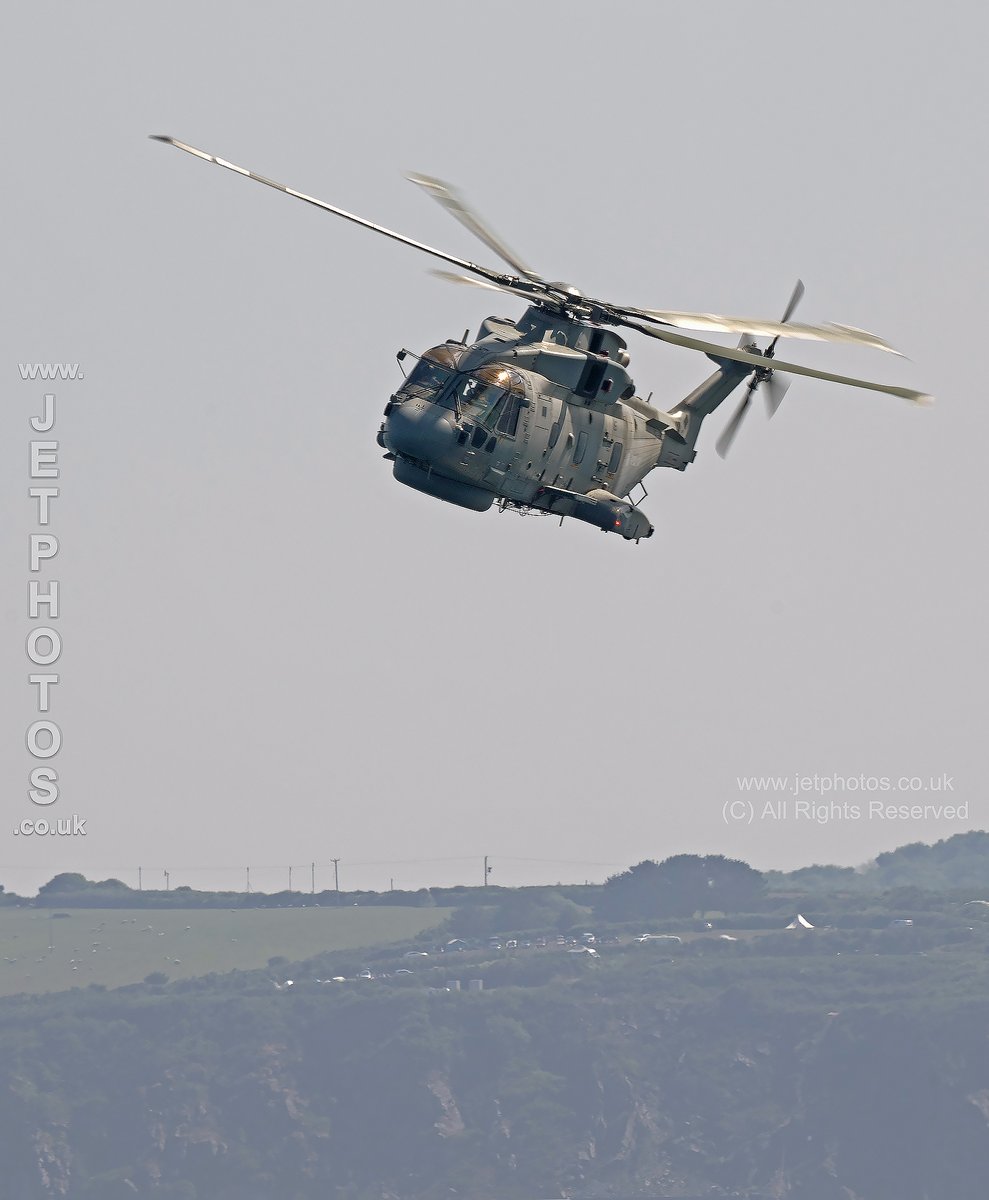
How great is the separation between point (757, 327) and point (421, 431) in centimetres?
1194

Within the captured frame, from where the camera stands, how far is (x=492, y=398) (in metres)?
73.8

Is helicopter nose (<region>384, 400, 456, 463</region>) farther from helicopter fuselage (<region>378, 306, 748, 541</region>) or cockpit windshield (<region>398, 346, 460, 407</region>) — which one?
cockpit windshield (<region>398, 346, 460, 407</region>)

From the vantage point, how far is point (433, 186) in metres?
78.2

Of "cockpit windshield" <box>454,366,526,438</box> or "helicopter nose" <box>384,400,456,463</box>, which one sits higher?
"cockpit windshield" <box>454,366,526,438</box>

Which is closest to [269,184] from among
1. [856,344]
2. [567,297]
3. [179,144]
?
[179,144]

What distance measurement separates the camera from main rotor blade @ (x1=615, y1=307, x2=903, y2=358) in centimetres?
7262

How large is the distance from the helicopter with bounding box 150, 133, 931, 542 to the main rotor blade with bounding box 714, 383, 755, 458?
15.4 feet

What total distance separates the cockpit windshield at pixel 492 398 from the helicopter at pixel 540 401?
0.03 metres

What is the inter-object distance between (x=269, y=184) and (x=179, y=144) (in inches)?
124

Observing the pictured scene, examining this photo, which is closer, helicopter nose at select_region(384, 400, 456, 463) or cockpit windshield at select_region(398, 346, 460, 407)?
helicopter nose at select_region(384, 400, 456, 463)

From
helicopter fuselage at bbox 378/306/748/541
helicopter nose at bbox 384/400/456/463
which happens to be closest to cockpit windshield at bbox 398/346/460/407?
helicopter fuselage at bbox 378/306/748/541

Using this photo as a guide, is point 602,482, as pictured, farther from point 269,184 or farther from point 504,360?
point 269,184

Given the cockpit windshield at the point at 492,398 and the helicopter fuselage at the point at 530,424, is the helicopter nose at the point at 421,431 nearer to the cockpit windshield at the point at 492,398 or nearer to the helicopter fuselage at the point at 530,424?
the helicopter fuselage at the point at 530,424

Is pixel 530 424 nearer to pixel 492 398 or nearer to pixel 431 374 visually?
pixel 492 398
